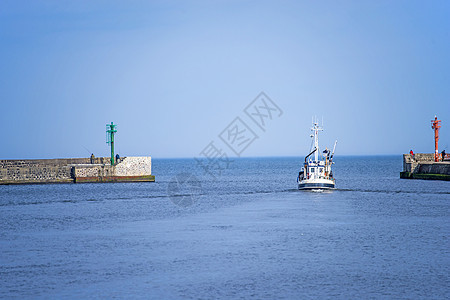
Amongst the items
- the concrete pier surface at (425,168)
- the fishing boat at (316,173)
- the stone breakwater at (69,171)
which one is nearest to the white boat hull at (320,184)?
the fishing boat at (316,173)

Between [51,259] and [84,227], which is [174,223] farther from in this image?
[51,259]

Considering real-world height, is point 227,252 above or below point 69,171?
below

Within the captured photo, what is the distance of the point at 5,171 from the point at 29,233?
60204 millimetres

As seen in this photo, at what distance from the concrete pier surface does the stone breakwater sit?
154ft

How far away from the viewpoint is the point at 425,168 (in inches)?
4063

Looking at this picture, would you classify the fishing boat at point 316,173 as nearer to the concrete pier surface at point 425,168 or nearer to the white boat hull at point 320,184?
the white boat hull at point 320,184

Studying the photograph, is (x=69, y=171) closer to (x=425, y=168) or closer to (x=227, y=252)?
(x=425, y=168)

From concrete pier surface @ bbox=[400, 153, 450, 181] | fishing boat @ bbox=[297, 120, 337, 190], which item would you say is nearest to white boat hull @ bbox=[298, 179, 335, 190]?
fishing boat @ bbox=[297, 120, 337, 190]

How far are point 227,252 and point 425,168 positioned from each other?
7860 centimetres

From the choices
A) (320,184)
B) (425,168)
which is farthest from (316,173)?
(425,168)

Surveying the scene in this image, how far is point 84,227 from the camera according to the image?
146 ft

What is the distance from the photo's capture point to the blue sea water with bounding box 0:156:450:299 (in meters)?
24.6

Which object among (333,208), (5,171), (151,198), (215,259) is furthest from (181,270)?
(5,171)

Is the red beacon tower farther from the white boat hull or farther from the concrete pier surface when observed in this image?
the white boat hull
